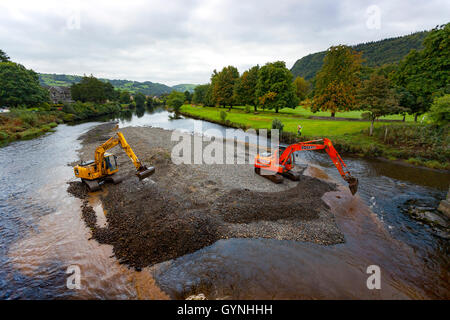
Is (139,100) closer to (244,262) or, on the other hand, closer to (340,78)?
(340,78)

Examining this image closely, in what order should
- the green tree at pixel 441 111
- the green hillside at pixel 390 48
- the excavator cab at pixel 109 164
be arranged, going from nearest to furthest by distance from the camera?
the excavator cab at pixel 109 164 → the green tree at pixel 441 111 → the green hillside at pixel 390 48

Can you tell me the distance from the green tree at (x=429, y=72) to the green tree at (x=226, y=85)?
1849 inches

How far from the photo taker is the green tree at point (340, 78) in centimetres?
3688

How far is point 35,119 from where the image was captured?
44.6 metres

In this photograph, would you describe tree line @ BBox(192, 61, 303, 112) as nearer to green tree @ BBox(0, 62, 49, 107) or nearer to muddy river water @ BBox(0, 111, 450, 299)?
muddy river water @ BBox(0, 111, 450, 299)

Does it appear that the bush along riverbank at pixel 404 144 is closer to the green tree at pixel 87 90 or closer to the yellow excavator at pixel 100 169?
the yellow excavator at pixel 100 169

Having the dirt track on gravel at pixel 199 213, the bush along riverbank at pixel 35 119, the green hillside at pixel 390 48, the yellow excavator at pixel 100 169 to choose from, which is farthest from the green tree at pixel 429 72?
the green hillside at pixel 390 48

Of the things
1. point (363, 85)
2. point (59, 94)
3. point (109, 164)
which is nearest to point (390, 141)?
point (363, 85)

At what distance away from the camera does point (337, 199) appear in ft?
47.7

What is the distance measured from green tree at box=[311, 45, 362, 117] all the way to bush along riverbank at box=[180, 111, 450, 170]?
11.5 m

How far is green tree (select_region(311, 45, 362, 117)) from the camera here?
36.9 metres

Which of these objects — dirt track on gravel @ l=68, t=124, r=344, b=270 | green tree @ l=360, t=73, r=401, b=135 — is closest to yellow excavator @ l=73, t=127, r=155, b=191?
dirt track on gravel @ l=68, t=124, r=344, b=270

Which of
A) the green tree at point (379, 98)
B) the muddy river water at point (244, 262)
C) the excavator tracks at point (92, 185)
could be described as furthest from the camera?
the green tree at point (379, 98)

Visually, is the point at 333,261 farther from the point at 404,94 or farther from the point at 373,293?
the point at 404,94
